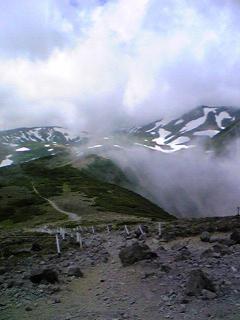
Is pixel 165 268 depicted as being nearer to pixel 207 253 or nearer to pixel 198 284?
pixel 207 253

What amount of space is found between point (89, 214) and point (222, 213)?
102 metres

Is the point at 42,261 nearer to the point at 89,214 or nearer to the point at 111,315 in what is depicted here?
the point at 111,315

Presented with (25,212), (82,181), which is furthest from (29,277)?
(82,181)

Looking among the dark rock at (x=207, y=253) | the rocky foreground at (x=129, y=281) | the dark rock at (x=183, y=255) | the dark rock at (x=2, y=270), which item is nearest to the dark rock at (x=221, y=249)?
the rocky foreground at (x=129, y=281)

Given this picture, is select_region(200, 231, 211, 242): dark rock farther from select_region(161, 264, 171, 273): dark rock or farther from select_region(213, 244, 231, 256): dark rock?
select_region(161, 264, 171, 273): dark rock

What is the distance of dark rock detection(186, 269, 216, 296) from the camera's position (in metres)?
18.4

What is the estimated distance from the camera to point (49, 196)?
109m

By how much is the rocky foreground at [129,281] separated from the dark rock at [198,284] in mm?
42

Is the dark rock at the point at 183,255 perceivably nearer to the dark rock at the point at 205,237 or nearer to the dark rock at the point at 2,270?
the dark rock at the point at 205,237

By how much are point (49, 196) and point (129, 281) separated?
8891cm

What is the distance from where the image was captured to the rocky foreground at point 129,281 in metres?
17.7

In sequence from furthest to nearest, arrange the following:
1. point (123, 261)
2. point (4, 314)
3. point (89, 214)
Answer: point (89, 214), point (123, 261), point (4, 314)

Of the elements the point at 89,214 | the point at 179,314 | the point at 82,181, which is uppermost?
the point at 82,181

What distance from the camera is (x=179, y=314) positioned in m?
16.8
